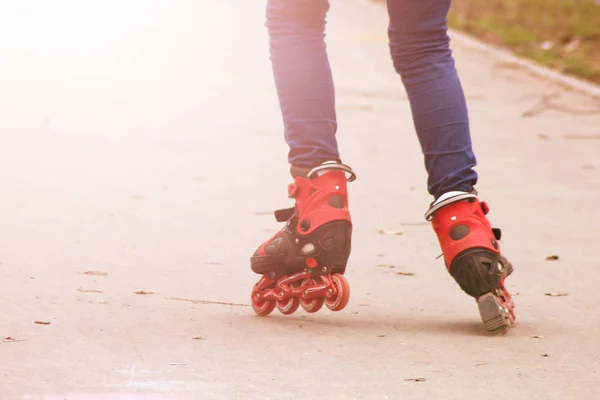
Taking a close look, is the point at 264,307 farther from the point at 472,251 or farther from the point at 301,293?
the point at 472,251

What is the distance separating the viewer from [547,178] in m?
6.27

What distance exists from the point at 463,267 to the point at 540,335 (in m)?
0.25

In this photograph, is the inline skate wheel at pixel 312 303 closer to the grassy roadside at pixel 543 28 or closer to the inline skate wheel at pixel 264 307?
the inline skate wheel at pixel 264 307

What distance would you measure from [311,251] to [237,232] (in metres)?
1.49

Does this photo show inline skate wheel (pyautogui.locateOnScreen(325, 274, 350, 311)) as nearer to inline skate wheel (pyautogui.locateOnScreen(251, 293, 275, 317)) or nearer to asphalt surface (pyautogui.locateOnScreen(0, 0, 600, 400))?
asphalt surface (pyautogui.locateOnScreen(0, 0, 600, 400))

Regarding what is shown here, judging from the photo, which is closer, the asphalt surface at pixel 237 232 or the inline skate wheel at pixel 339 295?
the asphalt surface at pixel 237 232

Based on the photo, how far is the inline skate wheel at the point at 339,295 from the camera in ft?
11.2

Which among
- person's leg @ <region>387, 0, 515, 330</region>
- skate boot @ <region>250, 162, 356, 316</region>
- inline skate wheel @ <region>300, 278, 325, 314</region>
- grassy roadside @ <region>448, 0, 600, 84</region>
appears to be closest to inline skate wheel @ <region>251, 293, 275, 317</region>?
skate boot @ <region>250, 162, 356, 316</region>

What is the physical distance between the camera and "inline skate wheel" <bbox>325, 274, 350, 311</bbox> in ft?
11.2

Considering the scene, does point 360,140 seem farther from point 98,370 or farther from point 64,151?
point 98,370

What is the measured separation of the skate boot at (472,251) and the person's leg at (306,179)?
0.26 metres

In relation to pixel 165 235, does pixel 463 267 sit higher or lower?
higher

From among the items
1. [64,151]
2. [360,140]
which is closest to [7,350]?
[64,151]

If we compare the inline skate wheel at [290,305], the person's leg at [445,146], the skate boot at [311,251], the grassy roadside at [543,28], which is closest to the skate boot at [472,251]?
the person's leg at [445,146]
